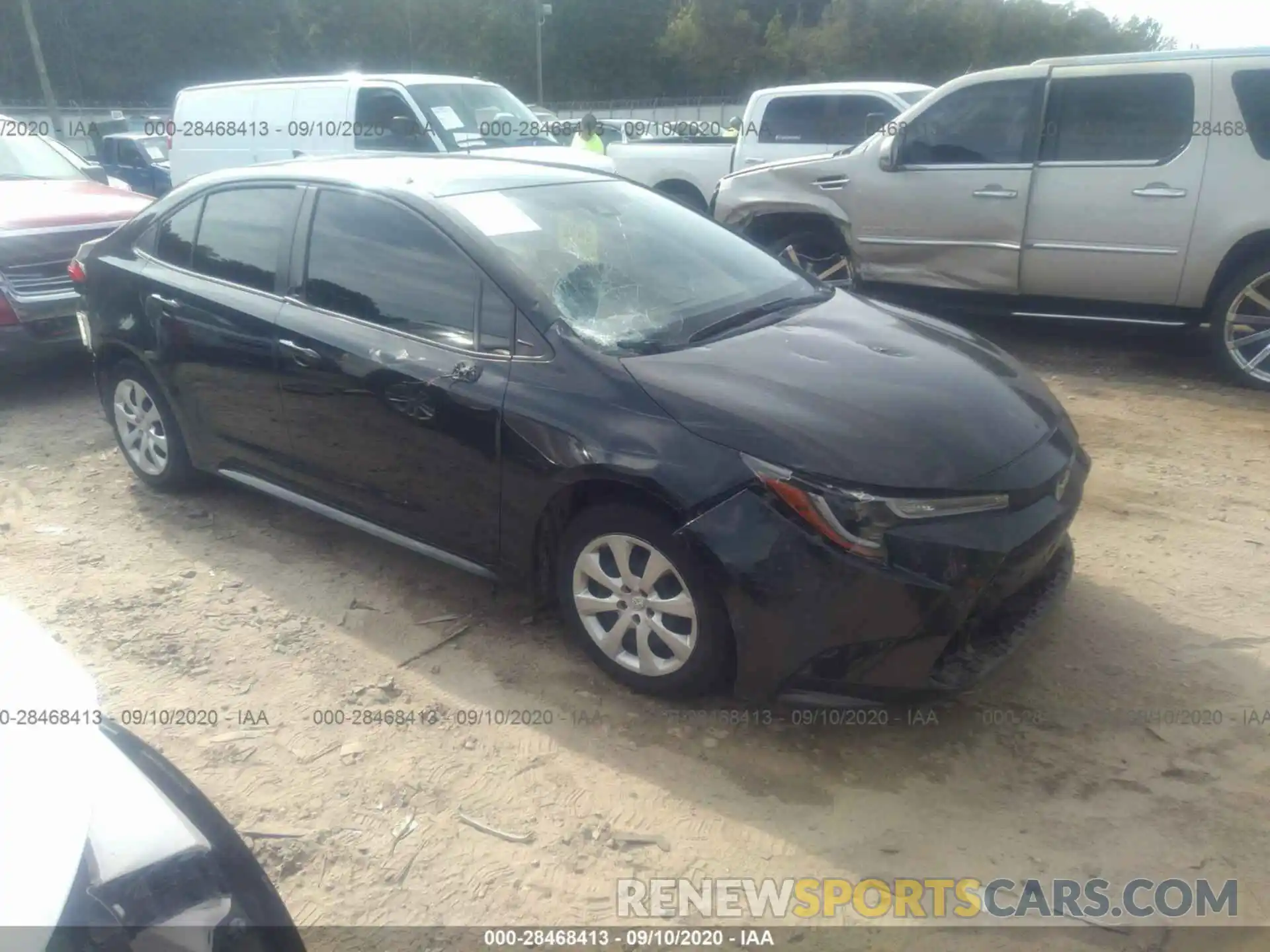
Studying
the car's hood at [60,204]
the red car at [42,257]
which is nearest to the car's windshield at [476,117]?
the car's hood at [60,204]

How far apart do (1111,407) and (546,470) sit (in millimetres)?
4213

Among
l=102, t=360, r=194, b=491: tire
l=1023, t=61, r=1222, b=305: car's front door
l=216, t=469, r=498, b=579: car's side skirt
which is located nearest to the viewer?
l=216, t=469, r=498, b=579: car's side skirt

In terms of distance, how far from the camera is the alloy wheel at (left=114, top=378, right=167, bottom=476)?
4793 millimetres

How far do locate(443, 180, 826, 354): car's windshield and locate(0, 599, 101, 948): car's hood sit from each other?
193 centimetres

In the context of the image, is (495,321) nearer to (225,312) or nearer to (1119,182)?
(225,312)

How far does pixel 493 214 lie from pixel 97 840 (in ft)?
8.55

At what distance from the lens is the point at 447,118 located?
32.1 feet

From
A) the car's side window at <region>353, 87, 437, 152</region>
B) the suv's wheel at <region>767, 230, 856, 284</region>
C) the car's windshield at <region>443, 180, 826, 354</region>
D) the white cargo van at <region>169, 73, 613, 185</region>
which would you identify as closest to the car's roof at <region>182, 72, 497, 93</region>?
the white cargo van at <region>169, 73, 613, 185</region>

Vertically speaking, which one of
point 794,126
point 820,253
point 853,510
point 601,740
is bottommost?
point 601,740

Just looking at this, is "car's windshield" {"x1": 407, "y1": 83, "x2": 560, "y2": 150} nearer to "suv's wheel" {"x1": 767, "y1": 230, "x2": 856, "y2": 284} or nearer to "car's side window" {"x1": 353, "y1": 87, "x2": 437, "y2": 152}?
"car's side window" {"x1": 353, "y1": 87, "x2": 437, "y2": 152}

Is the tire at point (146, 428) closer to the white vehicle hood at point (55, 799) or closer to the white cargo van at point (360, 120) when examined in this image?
the white vehicle hood at point (55, 799)

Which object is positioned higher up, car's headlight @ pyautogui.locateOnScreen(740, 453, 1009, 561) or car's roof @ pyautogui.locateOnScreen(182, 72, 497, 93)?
car's roof @ pyautogui.locateOnScreen(182, 72, 497, 93)

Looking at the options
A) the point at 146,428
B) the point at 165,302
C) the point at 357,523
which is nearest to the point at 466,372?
the point at 357,523

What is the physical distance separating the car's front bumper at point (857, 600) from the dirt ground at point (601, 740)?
1.02 feet
